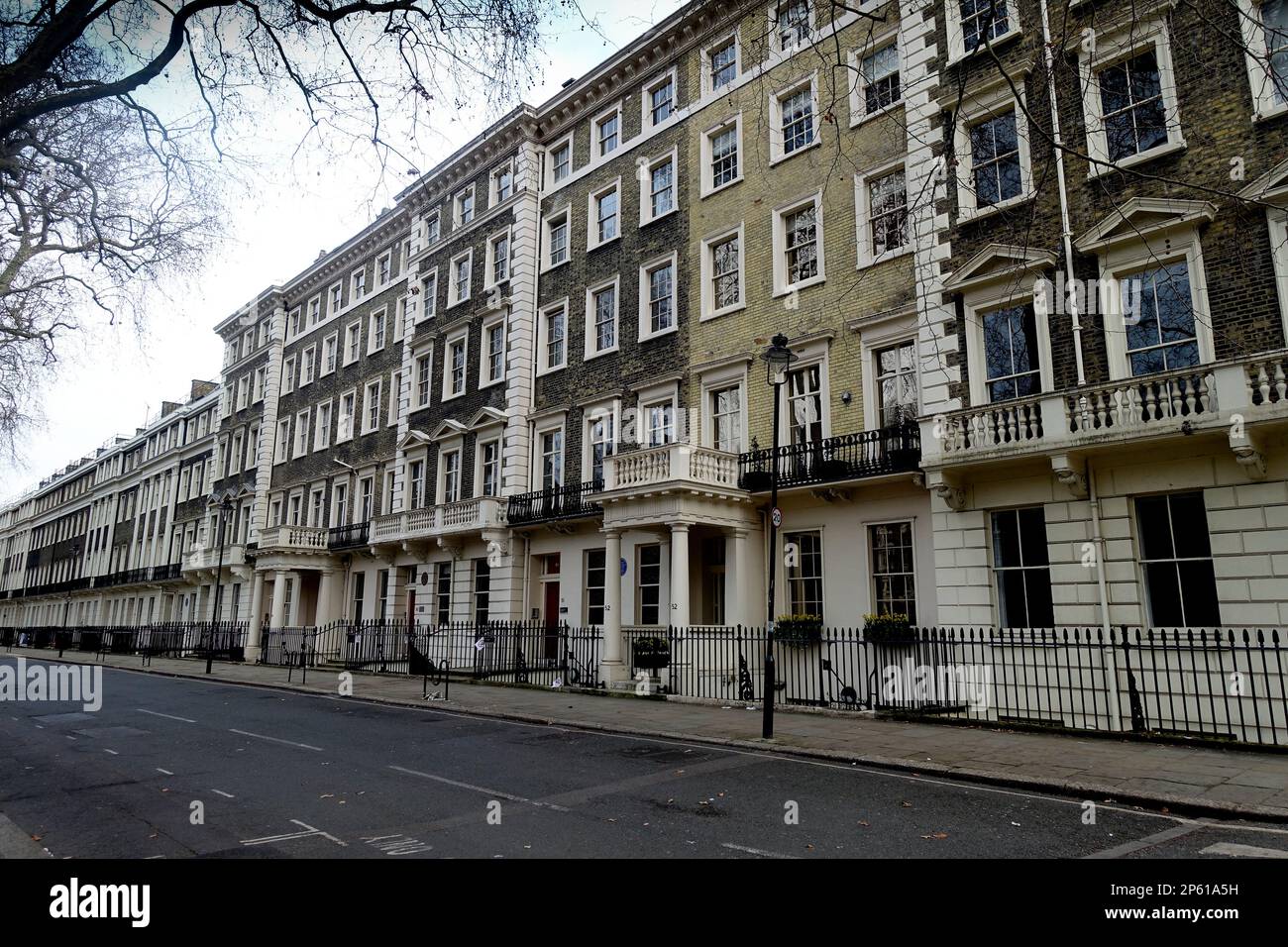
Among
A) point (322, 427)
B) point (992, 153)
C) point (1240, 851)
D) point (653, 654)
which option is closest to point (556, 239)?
point (992, 153)

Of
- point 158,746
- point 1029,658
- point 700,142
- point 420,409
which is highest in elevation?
point 700,142

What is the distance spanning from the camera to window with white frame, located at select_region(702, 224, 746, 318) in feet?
71.4

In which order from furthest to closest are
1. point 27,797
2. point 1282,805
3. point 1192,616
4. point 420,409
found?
point 420,409 → point 1192,616 → point 27,797 → point 1282,805

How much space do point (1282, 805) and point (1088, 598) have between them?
664cm

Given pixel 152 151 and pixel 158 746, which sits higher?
pixel 152 151

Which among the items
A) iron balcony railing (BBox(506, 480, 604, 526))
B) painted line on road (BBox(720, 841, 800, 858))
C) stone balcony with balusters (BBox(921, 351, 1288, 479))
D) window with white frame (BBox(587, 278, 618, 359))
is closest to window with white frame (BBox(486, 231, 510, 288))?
window with white frame (BBox(587, 278, 618, 359))

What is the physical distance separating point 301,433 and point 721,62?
29.3 m

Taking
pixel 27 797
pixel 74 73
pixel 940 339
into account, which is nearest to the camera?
pixel 27 797

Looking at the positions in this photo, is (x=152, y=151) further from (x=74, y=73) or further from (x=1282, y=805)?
(x=1282, y=805)

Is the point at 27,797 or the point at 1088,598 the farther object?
the point at 1088,598

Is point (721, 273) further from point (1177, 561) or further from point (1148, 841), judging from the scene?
point (1148, 841)

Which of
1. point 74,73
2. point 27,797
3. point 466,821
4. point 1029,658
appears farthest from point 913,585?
point 74,73

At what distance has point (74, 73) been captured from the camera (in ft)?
29.7
